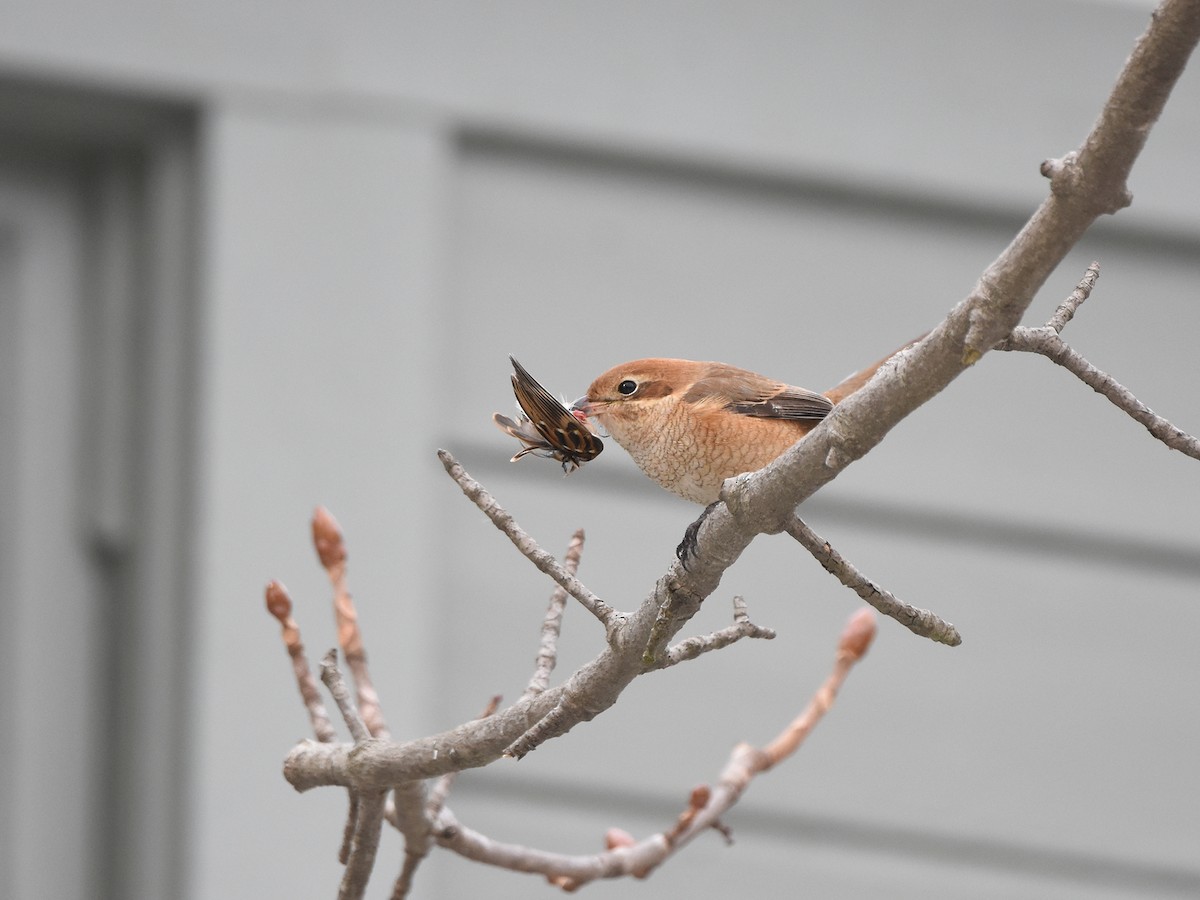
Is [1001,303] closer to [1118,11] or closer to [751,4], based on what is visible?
[751,4]

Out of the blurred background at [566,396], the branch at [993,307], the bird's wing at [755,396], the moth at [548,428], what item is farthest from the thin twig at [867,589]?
the blurred background at [566,396]

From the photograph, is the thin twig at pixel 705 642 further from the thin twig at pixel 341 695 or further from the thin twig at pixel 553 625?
the thin twig at pixel 341 695

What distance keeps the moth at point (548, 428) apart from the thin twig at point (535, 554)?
0.11 meters

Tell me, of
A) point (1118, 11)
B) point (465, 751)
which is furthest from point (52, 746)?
point (1118, 11)

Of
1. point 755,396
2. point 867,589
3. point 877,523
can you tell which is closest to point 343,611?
point 755,396

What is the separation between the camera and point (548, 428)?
6.04ft

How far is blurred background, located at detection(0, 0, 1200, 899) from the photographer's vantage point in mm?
4277

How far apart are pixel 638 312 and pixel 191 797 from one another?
1.77 m

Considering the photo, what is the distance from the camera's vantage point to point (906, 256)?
4.94m

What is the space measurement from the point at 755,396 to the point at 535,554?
672mm

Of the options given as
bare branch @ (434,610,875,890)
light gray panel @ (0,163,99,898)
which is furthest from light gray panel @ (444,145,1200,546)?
bare branch @ (434,610,875,890)

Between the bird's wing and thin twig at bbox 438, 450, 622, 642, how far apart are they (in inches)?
→ 23.2

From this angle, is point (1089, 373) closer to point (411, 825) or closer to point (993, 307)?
point (993, 307)

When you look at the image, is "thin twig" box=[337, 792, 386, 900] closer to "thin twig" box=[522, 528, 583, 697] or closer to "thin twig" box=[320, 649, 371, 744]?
"thin twig" box=[320, 649, 371, 744]
